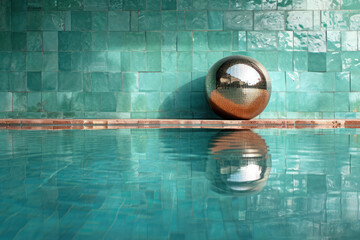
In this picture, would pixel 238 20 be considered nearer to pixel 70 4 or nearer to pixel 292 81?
pixel 292 81

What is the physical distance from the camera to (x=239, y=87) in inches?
121

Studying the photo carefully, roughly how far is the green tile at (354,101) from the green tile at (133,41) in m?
2.49

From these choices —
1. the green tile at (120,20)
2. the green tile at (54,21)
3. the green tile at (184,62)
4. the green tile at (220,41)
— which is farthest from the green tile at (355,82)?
the green tile at (54,21)

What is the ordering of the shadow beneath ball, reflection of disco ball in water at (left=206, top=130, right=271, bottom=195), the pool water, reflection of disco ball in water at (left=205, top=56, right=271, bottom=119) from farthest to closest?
the shadow beneath ball → reflection of disco ball in water at (left=205, top=56, right=271, bottom=119) → reflection of disco ball in water at (left=206, top=130, right=271, bottom=195) → the pool water

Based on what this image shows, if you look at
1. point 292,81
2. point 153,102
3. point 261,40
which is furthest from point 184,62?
point 292,81

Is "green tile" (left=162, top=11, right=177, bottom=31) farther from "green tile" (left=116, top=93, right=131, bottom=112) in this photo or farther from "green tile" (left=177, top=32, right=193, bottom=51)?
"green tile" (left=116, top=93, right=131, bottom=112)

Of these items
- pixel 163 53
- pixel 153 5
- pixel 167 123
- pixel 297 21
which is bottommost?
pixel 167 123

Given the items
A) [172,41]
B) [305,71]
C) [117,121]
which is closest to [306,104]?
[305,71]

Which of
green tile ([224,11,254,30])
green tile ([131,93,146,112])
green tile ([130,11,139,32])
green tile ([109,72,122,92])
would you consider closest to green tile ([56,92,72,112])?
green tile ([109,72,122,92])

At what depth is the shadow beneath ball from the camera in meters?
3.83

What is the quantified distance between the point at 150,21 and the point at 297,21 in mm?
1705

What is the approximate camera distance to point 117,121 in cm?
333

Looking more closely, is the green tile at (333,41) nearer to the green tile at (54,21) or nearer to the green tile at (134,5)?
the green tile at (134,5)

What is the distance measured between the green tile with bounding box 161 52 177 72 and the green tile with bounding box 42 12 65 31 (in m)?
1.09
